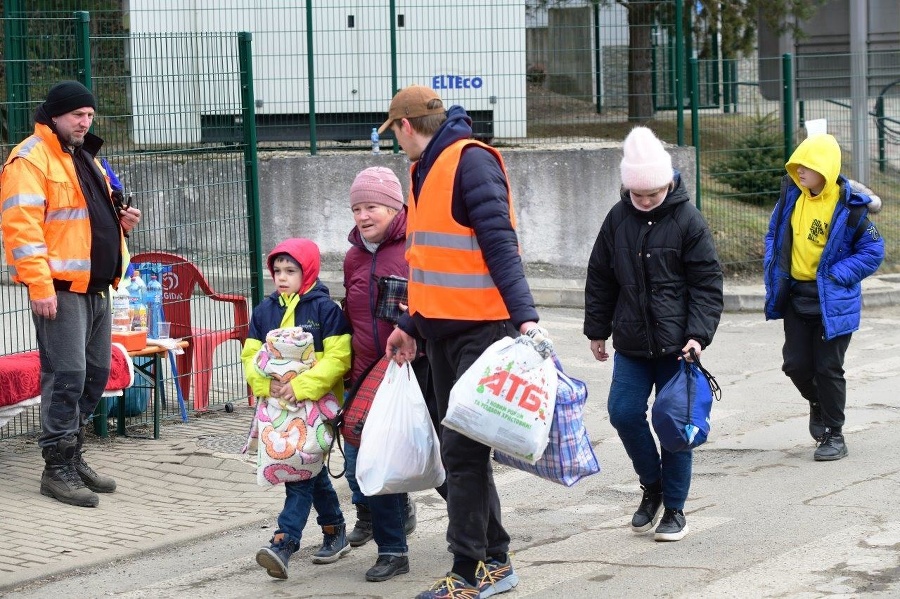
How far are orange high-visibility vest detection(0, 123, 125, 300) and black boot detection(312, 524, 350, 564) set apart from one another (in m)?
1.90

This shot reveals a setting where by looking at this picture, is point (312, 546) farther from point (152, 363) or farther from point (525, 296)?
point (152, 363)

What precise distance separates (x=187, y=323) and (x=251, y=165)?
1187mm

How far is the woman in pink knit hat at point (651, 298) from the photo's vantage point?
5684 millimetres

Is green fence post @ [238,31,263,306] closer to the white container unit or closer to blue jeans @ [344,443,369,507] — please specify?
blue jeans @ [344,443,369,507]

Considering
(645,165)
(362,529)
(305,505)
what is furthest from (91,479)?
(645,165)

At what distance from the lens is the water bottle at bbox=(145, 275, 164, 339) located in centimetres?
842

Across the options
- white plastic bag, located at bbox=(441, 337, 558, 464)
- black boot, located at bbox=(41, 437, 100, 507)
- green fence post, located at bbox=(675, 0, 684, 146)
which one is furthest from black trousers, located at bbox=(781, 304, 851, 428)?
green fence post, located at bbox=(675, 0, 684, 146)

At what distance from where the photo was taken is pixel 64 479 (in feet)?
22.4

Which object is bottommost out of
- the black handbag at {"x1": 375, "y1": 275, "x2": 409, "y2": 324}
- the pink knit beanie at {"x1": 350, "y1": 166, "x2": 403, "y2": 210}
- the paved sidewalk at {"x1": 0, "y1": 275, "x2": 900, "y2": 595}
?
the paved sidewalk at {"x1": 0, "y1": 275, "x2": 900, "y2": 595}

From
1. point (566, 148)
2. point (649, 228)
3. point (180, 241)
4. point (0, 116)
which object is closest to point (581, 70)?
point (566, 148)

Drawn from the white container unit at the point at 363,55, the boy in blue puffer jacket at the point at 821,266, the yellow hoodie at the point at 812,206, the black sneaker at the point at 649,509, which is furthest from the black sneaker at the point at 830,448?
the white container unit at the point at 363,55

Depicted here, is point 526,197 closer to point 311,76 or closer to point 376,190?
point 311,76

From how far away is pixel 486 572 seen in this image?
511cm

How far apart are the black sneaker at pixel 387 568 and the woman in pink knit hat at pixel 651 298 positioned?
1142 millimetres
